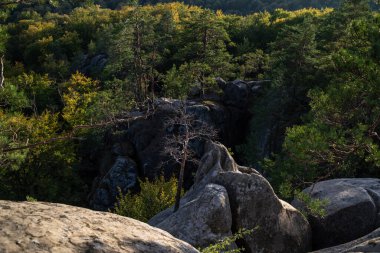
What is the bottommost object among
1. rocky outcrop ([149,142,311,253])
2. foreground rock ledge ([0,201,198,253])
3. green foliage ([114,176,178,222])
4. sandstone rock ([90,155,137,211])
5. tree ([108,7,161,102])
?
sandstone rock ([90,155,137,211])

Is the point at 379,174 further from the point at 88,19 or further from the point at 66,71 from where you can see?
the point at 88,19

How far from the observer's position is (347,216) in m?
16.5

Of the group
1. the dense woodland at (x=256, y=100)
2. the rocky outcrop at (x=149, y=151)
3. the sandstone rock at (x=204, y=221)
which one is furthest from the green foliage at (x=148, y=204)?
the rocky outcrop at (x=149, y=151)

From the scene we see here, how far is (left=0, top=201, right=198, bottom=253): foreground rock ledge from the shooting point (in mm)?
4711

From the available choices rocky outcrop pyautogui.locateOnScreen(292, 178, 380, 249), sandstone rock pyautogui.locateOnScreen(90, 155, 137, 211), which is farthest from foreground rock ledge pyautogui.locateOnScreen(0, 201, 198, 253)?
sandstone rock pyautogui.locateOnScreen(90, 155, 137, 211)

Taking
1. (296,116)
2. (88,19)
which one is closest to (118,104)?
(296,116)

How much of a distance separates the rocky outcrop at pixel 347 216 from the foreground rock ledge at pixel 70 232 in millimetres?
11666

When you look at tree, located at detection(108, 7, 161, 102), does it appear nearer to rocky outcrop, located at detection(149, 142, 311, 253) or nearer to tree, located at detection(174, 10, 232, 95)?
tree, located at detection(174, 10, 232, 95)

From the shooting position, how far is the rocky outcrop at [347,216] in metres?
16.4

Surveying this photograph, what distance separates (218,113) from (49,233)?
32869 millimetres

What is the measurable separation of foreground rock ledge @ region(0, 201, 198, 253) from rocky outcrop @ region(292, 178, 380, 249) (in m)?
11.7

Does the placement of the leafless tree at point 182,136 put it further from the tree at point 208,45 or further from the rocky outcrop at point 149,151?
the tree at point 208,45

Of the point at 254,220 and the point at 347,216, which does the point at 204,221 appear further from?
the point at 347,216

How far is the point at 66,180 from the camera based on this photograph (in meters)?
35.0
